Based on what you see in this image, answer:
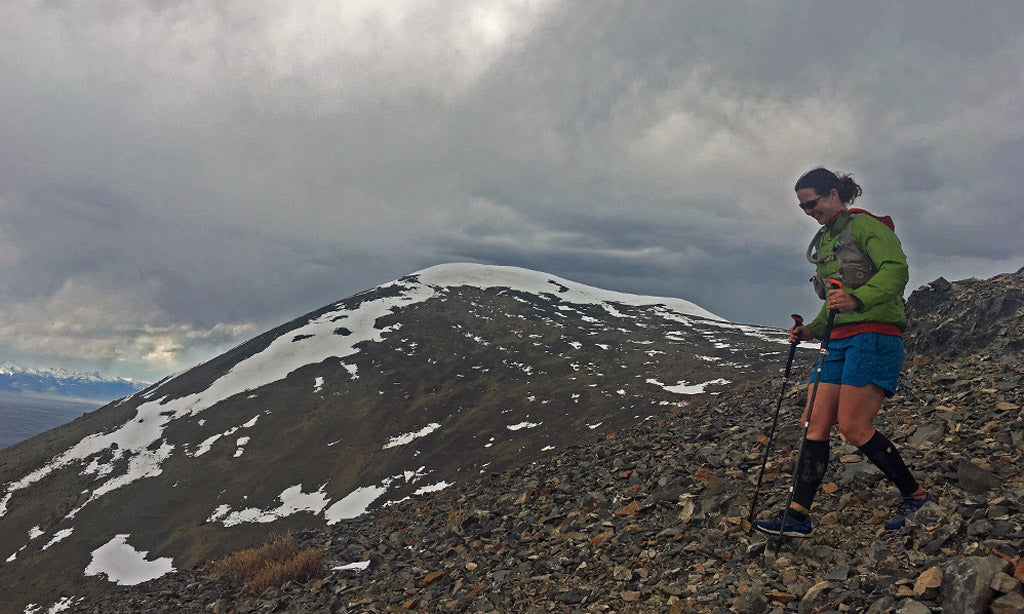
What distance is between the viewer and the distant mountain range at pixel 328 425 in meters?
45.1

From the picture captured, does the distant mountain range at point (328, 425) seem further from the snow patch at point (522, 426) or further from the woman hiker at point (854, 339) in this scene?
the woman hiker at point (854, 339)

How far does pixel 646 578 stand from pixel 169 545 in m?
56.7

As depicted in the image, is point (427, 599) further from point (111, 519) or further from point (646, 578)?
point (111, 519)

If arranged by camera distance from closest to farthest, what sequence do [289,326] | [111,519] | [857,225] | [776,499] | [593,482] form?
[857,225], [776,499], [593,482], [111,519], [289,326]

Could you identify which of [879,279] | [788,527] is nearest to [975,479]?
[788,527]

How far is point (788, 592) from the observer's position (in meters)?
5.50

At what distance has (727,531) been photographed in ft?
24.4

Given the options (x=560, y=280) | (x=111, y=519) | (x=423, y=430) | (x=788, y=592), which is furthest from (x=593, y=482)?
(x=560, y=280)

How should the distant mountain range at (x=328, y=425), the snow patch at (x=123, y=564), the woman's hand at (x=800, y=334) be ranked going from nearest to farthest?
the woman's hand at (x=800, y=334) → the snow patch at (x=123, y=564) → the distant mountain range at (x=328, y=425)

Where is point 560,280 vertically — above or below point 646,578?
above

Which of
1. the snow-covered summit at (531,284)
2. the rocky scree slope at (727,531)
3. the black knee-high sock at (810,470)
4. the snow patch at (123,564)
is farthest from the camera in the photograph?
the snow-covered summit at (531,284)

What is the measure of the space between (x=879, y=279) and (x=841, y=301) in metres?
0.44

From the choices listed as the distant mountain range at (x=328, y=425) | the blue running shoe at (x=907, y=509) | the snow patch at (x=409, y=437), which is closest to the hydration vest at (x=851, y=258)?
the blue running shoe at (x=907, y=509)

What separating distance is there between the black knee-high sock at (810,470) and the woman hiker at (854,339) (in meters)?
0.01
